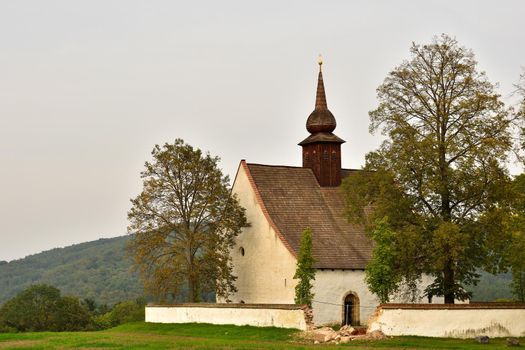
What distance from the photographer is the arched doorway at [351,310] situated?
178 feet

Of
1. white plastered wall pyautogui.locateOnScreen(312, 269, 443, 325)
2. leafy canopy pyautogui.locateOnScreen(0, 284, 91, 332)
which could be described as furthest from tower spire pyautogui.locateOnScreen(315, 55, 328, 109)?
leafy canopy pyautogui.locateOnScreen(0, 284, 91, 332)

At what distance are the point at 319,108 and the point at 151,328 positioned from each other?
21.7 meters

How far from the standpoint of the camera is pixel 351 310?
54500 millimetres

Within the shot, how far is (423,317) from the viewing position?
40812mm

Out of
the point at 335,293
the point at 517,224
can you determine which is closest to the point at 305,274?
the point at 335,293

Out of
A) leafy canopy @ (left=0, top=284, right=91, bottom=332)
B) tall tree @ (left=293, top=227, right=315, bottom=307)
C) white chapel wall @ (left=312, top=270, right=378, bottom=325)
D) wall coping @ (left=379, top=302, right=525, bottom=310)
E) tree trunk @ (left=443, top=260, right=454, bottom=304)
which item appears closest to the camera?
wall coping @ (left=379, top=302, right=525, bottom=310)

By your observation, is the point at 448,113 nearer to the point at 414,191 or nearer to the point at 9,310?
the point at 414,191

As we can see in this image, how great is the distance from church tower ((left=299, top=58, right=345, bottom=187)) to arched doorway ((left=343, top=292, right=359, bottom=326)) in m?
10.1

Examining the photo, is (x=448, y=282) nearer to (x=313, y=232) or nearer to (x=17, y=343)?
(x=313, y=232)

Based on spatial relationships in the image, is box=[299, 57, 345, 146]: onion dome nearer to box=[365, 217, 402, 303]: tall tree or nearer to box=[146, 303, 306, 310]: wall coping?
box=[146, 303, 306, 310]: wall coping

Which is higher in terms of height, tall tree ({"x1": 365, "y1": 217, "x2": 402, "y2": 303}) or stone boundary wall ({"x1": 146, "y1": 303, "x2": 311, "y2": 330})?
tall tree ({"x1": 365, "y1": 217, "x2": 402, "y2": 303})

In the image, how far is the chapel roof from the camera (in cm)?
5468

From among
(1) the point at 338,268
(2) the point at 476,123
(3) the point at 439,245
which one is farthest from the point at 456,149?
(1) the point at 338,268

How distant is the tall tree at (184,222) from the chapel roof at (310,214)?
307cm
